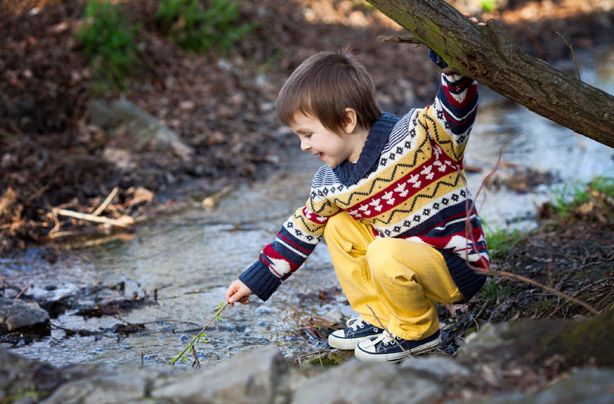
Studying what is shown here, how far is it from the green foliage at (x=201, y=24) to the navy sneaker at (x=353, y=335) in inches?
228

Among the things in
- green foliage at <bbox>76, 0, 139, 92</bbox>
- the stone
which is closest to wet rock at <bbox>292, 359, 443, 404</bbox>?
the stone

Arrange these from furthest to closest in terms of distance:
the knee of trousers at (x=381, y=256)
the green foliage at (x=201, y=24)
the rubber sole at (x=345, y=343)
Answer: the green foliage at (x=201, y=24) → the rubber sole at (x=345, y=343) → the knee of trousers at (x=381, y=256)

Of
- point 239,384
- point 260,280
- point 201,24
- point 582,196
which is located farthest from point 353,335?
point 201,24

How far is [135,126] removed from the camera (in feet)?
21.8

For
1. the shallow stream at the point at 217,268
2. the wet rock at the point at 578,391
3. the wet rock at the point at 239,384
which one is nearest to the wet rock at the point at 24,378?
the wet rock at the point at 239,384

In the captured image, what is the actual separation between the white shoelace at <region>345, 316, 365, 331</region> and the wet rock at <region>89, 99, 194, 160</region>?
11.2 feet

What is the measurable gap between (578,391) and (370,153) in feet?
4.90

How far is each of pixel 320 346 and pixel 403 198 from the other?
764 mm

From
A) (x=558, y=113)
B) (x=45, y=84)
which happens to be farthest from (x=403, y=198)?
(x=45, y=84)

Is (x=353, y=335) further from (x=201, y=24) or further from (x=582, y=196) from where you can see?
(x=201, y=24)

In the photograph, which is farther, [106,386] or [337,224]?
[337,224]

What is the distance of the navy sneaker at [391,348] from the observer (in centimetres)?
303

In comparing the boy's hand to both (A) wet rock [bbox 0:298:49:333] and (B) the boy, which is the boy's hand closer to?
(B) the boy

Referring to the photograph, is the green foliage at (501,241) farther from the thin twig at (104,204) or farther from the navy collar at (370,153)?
the thin twig at (104,204)
